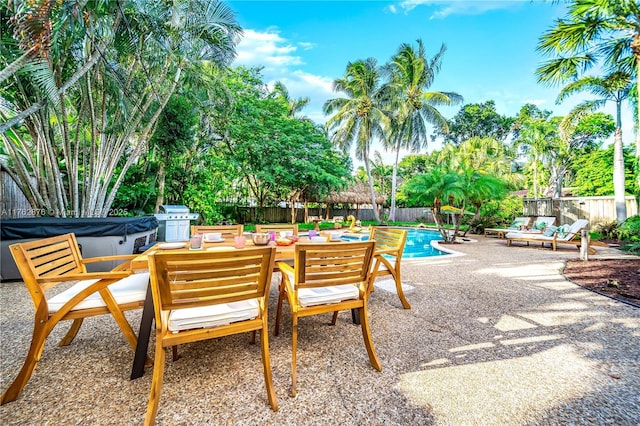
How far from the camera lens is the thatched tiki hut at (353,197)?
63.4ft

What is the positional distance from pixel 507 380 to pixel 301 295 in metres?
1.45

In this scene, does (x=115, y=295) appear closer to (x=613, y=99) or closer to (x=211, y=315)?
(x=211, y=315)

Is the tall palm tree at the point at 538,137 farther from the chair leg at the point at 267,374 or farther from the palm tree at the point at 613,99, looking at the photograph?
the chair leg at the point at 267,374

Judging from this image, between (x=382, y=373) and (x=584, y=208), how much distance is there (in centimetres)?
1353

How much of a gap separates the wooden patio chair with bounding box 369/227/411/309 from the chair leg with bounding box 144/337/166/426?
1878mm

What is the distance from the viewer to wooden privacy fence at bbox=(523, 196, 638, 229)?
9922mm

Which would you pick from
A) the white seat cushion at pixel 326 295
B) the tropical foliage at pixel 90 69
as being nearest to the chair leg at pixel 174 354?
the white seat cushion at pixel 326 295

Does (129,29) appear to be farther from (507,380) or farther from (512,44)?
(512,44)

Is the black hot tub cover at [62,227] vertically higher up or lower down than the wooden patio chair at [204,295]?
higher up

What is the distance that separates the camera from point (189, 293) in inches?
55.3

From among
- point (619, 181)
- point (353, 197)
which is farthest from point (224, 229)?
point (353, 197)

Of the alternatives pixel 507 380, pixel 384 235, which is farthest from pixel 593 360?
pixel 384 235

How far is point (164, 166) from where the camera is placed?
29.6 feet

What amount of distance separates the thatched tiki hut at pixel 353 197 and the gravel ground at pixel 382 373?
16.4m
